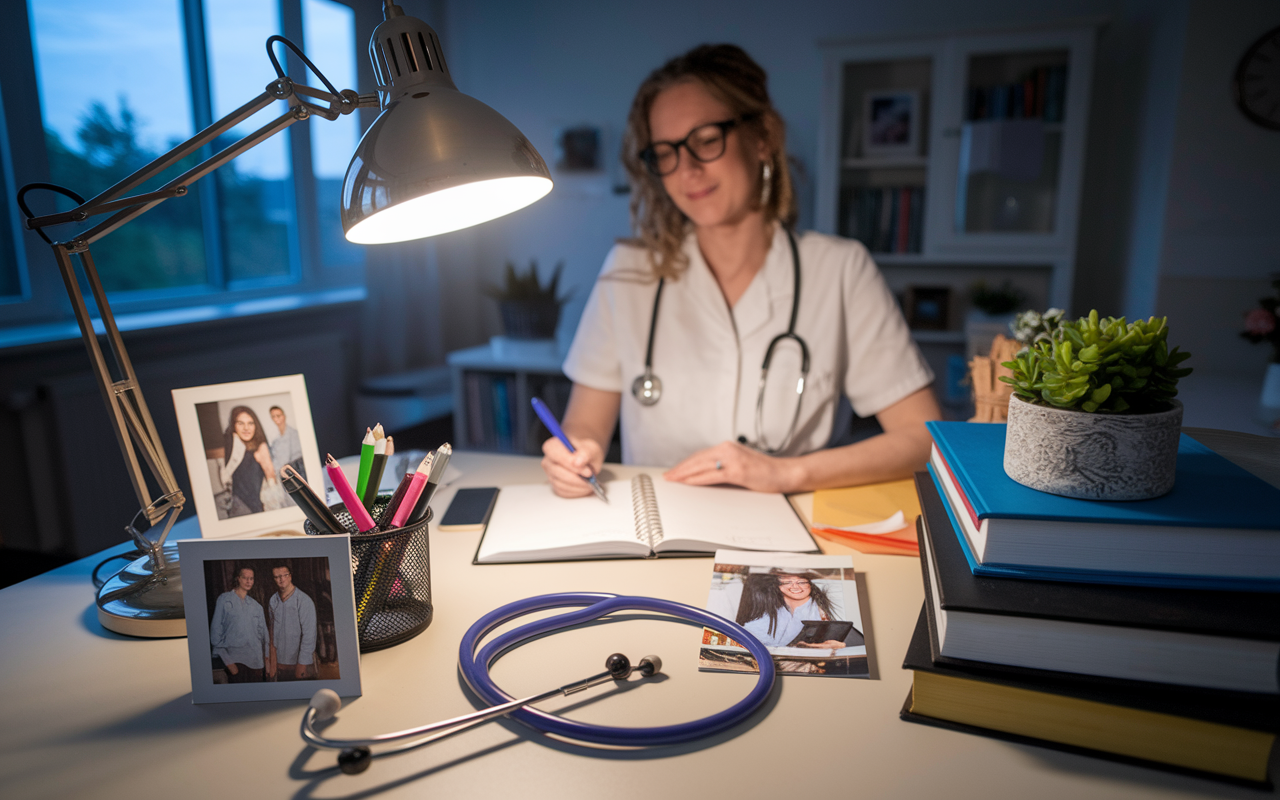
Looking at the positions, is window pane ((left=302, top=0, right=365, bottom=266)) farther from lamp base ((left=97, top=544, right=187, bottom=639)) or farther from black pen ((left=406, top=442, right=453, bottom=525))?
black pen ((left=406, top=442, right=453, bottom=525))

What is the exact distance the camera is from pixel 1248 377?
2318 millimetres

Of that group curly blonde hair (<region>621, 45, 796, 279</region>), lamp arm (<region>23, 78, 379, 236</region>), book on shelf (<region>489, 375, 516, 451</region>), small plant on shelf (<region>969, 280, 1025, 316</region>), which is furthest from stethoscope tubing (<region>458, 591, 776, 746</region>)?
small plant on shelf (<region>969, 280, 1025, 316</region>)

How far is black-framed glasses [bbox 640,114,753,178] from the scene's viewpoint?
135 cm

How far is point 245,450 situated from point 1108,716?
2.92ft

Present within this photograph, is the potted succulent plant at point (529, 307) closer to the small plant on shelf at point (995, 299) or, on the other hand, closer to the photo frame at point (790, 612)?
the small plant on shelf at point (995, 299)

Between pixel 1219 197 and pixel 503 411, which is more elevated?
pixel 1219 197

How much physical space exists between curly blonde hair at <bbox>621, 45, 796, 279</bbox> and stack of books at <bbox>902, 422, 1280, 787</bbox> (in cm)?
104

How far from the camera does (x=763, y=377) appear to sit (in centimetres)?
140

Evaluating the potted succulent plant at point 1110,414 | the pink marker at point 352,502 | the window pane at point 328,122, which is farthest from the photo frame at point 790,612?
the window pane at point 328,122

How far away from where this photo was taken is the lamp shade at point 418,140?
0.61 meters

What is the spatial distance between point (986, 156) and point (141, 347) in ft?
9.19

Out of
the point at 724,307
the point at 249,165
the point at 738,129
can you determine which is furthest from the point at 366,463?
the point at 249,165

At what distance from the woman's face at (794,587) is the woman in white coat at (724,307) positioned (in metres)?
0.57

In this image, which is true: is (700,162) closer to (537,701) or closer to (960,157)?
(537,701)
